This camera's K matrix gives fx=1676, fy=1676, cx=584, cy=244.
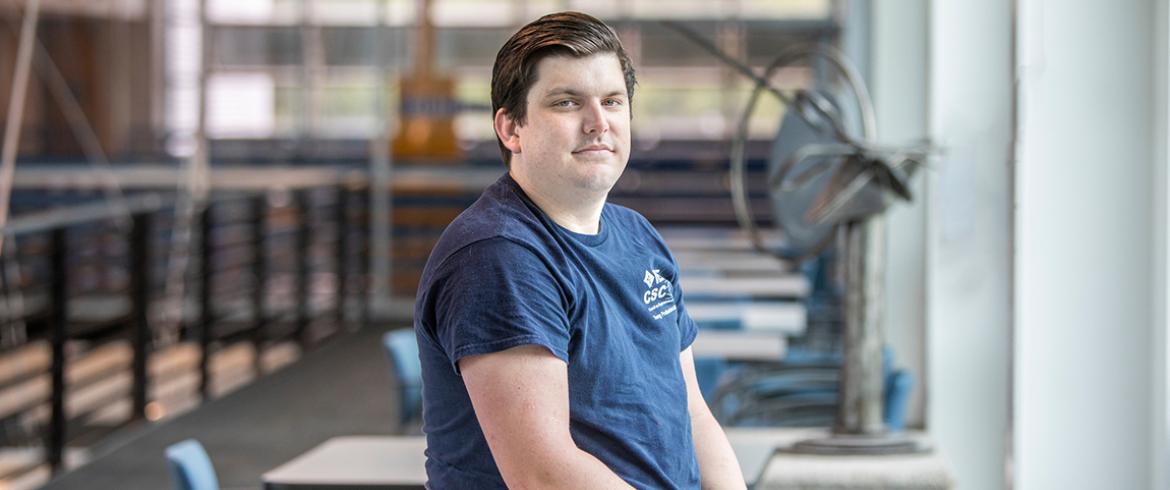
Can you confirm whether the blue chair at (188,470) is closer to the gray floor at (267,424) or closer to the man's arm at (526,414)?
the man's arm at (526,414)

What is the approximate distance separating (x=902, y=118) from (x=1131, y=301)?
361 centimetres

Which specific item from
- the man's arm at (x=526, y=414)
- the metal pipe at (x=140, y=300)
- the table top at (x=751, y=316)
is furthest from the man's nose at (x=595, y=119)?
the metal pipe at (x=140, y=300)

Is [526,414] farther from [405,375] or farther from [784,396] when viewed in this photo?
[784,396]

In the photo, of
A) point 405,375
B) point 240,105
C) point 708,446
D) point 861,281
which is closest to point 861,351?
point 861,281

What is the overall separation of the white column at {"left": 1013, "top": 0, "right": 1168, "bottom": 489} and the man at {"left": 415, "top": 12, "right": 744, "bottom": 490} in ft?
2.90

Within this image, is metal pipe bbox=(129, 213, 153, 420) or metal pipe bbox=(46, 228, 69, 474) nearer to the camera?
metal pipe bbox=(46, 228, 69, 474)

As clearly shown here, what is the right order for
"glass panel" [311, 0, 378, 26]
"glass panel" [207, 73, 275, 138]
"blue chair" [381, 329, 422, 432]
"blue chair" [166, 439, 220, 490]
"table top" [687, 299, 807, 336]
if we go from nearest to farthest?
"blue chair" [166, 439, 220, 490] → "blue chair" [381, 329, 422, 432] → "table top" [687, 299, 807, 336] → "glass panel" [207, 73, 275, 138] → "glass panel" [311, 0, 378, 26]

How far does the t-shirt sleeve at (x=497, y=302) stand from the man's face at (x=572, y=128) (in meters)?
0.10

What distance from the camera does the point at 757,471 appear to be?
A: 3.17m

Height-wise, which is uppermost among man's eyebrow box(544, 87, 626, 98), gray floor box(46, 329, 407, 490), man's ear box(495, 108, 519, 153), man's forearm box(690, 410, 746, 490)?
man's eyebrow box(544, 87, 626, 98)

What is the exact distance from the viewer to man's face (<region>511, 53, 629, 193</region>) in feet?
5.51

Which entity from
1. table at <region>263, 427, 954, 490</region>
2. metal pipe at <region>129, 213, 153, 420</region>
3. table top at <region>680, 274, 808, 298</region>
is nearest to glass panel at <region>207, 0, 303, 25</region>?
metal pipe at <region>129, 213, 153, 420</region>

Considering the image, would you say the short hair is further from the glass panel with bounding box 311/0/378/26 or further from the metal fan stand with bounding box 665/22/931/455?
the glass panel with bounding box 311/0/378/26

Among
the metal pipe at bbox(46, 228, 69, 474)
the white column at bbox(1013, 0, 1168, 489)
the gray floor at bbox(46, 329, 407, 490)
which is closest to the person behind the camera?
the white column at bbox(1013, 0, 1168, 489)
